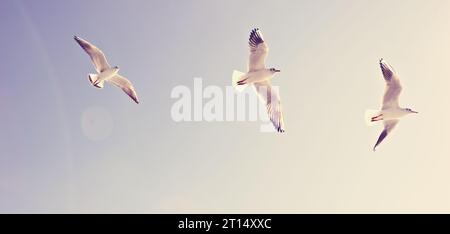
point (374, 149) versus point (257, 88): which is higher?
point (257, 88)

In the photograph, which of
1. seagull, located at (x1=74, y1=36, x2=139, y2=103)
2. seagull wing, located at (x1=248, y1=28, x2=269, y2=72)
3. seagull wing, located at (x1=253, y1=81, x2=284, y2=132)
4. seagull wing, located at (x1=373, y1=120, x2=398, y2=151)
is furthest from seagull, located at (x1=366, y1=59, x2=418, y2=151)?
seagull, located at (x1=74, y1=36, x2=139, y2=103)

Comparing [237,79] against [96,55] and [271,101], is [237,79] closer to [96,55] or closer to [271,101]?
[271,101]

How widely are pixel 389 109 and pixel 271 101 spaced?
2.33 metres

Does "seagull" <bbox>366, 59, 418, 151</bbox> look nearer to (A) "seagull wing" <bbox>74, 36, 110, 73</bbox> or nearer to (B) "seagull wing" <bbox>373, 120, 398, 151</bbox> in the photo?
(B) "seagull wing" <bbox>373, 120, 398, 151</bbox>

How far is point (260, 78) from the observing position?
33.7ft

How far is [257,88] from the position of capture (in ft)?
34.2

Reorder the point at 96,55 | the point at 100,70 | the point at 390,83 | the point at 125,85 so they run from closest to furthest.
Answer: the point at 96,55 → the point at 100,70 → the point at 390,83 → the point at 125,85

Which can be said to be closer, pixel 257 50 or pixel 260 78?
pixel 257 50

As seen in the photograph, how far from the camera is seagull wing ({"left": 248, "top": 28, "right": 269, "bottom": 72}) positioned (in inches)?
393

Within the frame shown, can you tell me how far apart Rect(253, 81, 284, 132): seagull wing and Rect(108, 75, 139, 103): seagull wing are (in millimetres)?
2349

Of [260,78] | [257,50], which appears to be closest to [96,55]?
[257,50]
